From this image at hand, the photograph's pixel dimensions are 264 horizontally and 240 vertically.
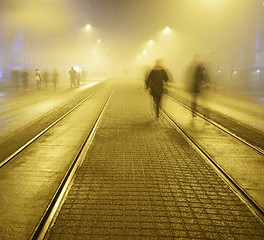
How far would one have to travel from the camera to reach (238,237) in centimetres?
366

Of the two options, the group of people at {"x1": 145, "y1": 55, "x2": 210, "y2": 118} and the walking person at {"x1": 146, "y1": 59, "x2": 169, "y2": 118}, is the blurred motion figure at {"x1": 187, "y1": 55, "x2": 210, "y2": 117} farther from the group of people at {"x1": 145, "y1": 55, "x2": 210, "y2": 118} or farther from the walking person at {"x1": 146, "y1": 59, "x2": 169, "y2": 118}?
the walking person at {"x1": 146, "y1": 59, "x2": 169, "y2": 118}

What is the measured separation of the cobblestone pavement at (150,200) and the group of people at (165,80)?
4565mm

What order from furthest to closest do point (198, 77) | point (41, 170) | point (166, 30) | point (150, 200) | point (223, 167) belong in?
point (166, 30)
point (198, 77)
point (223, 167)
point (41, 170)
point (150, 200)

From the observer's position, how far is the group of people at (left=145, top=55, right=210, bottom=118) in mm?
11852

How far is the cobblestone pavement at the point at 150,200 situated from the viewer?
12.4ft

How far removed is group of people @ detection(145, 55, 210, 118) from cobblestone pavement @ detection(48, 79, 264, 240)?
4.56m

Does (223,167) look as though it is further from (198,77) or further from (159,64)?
(198,77)

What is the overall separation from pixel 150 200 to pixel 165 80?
7783 mm

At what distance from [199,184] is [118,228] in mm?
1863

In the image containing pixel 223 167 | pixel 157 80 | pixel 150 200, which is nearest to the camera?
pixel 150 200

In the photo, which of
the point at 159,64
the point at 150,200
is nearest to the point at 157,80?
the point at 159,64

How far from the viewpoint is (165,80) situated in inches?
469

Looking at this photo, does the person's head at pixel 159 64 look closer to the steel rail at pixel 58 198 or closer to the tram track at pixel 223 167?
the tram track at pixel 223 167

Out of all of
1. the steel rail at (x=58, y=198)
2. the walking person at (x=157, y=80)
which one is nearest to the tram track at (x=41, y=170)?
the steel rail at (x=58, y=198)
